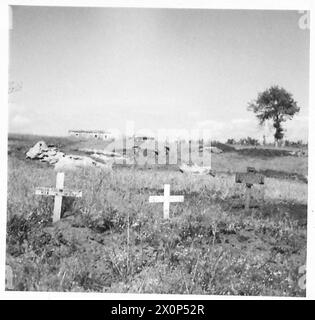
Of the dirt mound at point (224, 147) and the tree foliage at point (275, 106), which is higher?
the tree foliage at point (275, 106)

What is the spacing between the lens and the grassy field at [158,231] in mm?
5547

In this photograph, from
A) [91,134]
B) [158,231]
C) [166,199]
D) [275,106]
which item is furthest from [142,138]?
[275,106]

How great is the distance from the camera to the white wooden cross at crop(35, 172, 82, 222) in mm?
5719

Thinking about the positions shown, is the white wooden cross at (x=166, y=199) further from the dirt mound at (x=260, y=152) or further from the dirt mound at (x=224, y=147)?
the dirt mound at (x=260, y=152)

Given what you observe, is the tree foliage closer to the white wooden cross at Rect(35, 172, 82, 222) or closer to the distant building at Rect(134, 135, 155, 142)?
the distant building at Rect(134, 135, 155, 142)

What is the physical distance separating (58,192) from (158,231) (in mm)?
1432

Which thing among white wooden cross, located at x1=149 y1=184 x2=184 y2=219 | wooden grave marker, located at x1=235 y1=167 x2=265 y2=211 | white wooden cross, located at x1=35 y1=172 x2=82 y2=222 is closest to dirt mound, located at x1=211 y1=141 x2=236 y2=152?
wooden grave marker, located at x1=235 y1=167 x2=265 y2=211

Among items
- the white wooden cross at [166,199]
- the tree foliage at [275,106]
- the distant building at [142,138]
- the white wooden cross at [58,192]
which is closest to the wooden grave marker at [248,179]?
the tree foliage at [275,106]

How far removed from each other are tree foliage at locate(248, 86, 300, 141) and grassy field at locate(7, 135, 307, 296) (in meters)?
0.51

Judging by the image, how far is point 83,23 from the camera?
5785 mm

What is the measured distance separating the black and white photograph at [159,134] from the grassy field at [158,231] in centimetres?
2

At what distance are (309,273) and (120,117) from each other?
324 centimetres

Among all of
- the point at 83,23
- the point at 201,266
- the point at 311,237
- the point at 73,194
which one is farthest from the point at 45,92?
the point at 311,237

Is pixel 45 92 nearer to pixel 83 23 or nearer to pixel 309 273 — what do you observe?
pixel 83 23
